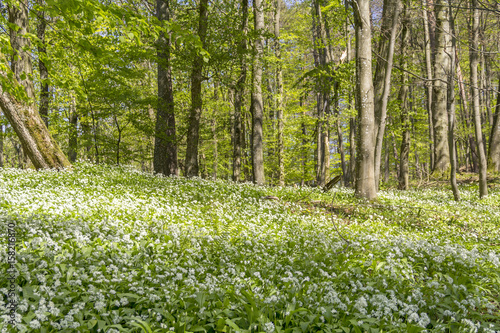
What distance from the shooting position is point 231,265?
406 cm

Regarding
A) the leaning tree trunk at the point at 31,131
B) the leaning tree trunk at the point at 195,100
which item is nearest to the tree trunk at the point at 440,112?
the leaning tree trunk at the point at 195,100

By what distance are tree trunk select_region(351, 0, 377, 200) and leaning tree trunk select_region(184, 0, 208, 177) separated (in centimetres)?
542

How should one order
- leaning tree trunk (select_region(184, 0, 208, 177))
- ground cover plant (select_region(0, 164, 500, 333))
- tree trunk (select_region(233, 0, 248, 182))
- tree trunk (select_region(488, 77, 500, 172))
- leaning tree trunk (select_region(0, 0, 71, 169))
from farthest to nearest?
tree trunk (select_region(488, 77, 500, 172))
tree trunk (select_region(233, 0, 248, 182))
leaning tree trunk (select_region(184, 0, 208, 177))
leaning tree trunk (select_region(0, 0, 71, 169))
ground cover plant (select_region(0, 164, 500, 333))

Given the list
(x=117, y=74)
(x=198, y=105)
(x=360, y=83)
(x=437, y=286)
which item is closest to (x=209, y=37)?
(x=198, y=105)

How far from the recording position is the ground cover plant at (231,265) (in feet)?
9.45

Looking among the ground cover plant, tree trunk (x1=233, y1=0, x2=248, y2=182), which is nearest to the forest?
the ground cover plant

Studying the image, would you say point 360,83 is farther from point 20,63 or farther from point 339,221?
point 20,63

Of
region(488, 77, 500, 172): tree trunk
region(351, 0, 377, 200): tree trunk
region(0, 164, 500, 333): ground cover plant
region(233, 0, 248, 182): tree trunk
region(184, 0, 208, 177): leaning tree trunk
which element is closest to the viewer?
→ region(0, 164, 500, 333): ground cover plant

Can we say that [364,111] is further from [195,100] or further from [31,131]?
[31,131]

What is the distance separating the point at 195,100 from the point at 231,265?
28.0 ft

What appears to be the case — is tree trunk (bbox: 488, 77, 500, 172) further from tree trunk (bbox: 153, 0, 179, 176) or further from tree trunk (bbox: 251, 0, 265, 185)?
tree trunk (bbox: 153, 0, 179, 176)

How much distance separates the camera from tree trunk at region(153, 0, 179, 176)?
11702mm

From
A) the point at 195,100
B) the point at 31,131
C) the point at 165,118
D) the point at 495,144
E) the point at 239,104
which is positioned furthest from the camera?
the point at 239,104

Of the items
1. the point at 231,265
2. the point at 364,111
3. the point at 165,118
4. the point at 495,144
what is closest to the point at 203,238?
the point at 231,265
